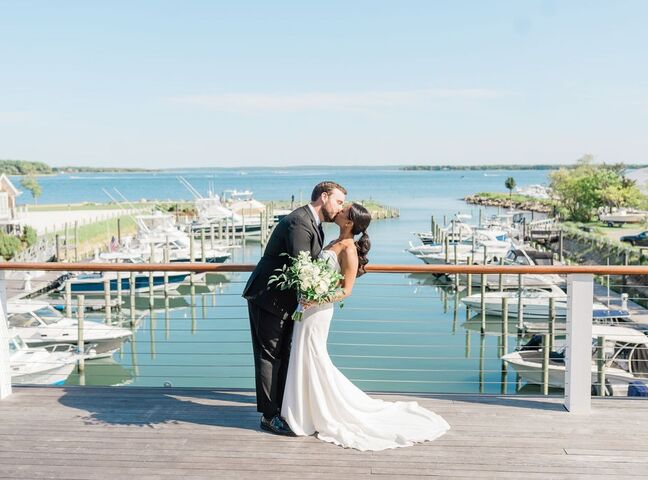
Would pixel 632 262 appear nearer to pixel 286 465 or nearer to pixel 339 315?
pixel 339 315

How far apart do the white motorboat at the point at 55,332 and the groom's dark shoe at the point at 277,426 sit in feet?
37.2

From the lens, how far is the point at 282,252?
171 inches

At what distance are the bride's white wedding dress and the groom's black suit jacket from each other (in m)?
0.16

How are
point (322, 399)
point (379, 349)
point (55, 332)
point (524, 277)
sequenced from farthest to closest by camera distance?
point (524, 277)
point (379, 349)
point (55, 332)
point (322, 399)

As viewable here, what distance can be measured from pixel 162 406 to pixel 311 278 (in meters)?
1.69

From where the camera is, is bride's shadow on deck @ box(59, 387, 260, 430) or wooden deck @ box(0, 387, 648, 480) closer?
wooden deck @ box(0, 387, 648, 480)

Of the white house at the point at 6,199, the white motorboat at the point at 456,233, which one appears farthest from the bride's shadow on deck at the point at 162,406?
the white house at the point at 6,199

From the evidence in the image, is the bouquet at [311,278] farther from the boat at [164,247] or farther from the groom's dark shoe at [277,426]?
the boat at [164,247]

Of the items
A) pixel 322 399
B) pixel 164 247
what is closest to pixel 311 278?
pixel 322 399

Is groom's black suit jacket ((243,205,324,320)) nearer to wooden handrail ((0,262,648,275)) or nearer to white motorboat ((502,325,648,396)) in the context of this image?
wooden handrail ((0,262,648,275))

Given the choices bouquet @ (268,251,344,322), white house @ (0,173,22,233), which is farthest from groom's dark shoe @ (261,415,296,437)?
white house @ (0,173,22,233)

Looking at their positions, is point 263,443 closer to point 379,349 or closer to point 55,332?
point 55,332

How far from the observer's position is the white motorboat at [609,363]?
1135cm

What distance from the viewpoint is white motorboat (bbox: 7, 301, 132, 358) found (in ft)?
49.0
